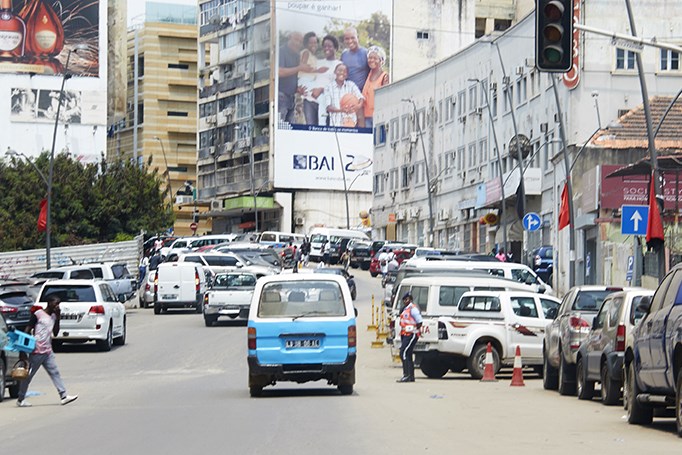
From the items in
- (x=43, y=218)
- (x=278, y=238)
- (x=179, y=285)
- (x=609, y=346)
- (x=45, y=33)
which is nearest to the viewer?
(x=609, y=346)

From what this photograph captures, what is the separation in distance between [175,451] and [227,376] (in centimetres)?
1445

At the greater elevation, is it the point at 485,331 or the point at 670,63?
the point at 670,63

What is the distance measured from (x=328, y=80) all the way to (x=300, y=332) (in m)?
97.0

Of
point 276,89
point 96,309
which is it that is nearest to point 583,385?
point 96,309

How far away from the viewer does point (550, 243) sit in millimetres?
69688

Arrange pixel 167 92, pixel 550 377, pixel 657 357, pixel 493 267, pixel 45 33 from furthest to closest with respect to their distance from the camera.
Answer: pixel 167 92, pixel 45 33, pixel 493 267, pixel 550 377, pixel 657 357

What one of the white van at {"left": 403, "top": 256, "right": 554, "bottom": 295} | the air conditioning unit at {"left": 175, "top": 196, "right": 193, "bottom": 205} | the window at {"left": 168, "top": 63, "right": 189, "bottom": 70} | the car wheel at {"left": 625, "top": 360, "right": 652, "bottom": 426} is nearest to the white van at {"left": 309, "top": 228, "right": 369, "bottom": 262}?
the white van at {"left": 403, "top": 256, "right": 554, "bottom": 295}

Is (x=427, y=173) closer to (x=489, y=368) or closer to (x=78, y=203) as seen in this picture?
(x=78, y=203)

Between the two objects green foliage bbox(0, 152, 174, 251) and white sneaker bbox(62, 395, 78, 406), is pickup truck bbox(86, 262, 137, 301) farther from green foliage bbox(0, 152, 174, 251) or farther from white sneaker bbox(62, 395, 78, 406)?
white sneaker bbox(62, 395, 78, 406)

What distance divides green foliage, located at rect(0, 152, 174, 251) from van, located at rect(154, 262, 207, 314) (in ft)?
108

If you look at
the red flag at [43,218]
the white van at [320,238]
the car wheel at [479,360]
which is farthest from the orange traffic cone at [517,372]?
the white van at [320,238]

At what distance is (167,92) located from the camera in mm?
152875

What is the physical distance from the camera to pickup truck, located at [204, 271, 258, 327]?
44.3 m

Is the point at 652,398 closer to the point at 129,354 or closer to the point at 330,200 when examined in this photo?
the point at 129,354
